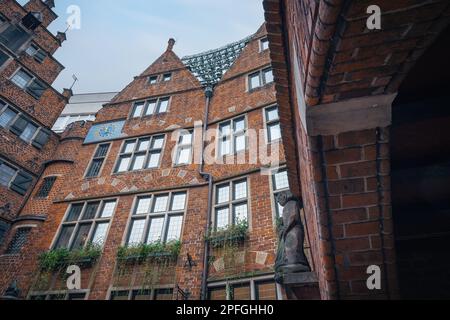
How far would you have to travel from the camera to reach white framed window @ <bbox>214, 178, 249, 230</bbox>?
8250mm

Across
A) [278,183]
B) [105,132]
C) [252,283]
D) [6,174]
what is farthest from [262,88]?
[6,174]

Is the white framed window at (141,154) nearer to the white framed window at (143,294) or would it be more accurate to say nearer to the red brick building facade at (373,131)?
the white framed window at (143,294)

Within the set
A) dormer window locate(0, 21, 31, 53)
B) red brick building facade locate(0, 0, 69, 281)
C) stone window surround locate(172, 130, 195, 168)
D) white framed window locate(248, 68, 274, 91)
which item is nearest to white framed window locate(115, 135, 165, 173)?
stone window surround locate(172, 130, 195, 168)

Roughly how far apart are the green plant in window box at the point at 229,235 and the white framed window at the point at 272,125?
3221mm

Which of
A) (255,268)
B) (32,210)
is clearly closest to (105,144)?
(32,210)

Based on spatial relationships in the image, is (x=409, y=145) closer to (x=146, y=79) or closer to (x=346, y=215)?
(x=346, y=215)

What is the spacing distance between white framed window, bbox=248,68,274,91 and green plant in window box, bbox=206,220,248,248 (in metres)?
6.11

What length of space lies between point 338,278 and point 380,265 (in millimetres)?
296

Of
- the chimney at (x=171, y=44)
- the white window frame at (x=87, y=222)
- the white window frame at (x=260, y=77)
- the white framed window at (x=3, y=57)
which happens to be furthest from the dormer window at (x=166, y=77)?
the white framed window at (x=3, y=57)

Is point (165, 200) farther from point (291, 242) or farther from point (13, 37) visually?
point (13, 37)

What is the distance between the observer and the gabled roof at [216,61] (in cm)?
1571

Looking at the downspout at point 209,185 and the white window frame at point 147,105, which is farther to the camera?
the white window frame at point 147,105

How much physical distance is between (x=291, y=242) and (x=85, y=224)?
29.3ft

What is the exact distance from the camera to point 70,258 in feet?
28.0
